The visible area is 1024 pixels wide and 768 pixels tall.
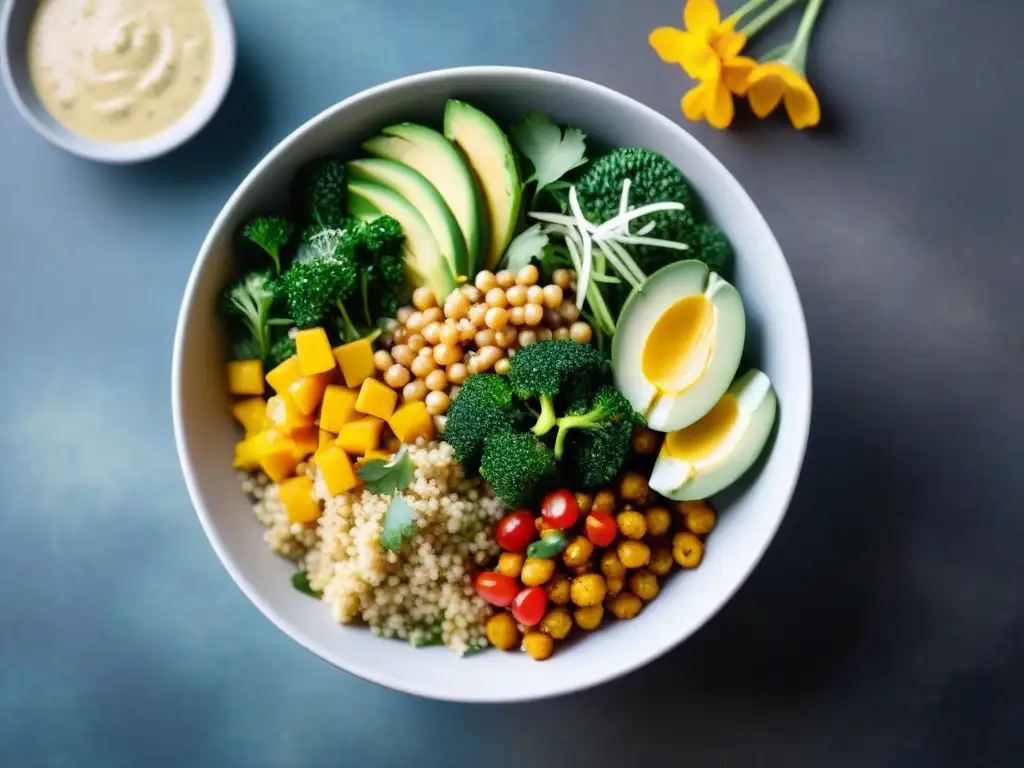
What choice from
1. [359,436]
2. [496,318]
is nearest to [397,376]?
[359,436]

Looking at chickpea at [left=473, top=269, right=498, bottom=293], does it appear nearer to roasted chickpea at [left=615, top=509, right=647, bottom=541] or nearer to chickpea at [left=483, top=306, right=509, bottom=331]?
chickpea at [left=483, top=306, right=509, bottom=331]

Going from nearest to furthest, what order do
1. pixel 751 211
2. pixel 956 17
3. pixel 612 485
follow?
pixel 751 211 < pixel 612 485 < pixel 956 17

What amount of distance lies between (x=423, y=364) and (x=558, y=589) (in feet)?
1.87

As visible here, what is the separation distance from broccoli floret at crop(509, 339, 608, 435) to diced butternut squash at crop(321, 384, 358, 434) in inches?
14.1

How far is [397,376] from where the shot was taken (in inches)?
76.5

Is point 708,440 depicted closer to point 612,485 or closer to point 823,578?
point 612,485

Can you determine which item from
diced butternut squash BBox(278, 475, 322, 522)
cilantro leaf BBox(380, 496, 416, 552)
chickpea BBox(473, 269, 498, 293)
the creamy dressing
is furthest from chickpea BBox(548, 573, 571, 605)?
the creamy dressing

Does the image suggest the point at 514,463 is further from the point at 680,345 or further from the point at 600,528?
the point at 680,345

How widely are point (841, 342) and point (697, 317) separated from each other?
0.56 meters

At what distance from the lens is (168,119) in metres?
2.14

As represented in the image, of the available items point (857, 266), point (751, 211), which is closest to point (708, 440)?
point (751, 211)

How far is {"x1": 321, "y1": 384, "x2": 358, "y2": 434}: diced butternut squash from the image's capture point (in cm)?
191

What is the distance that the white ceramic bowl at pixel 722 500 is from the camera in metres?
1.81

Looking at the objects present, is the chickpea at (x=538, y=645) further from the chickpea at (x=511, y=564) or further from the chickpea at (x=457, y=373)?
the chickpea at (x=457, y=373)
